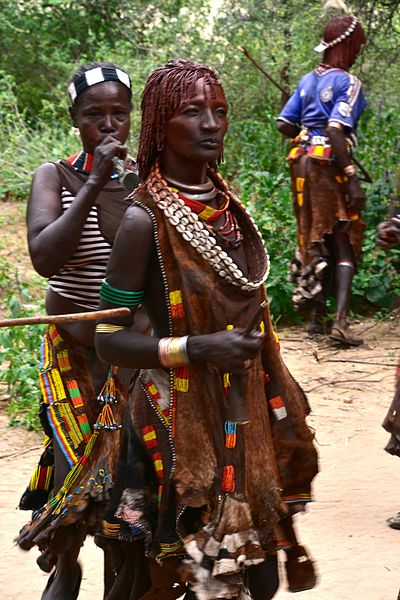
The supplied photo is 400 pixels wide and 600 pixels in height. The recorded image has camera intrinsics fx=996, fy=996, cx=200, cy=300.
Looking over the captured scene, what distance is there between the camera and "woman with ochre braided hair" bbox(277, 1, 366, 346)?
7176 mm

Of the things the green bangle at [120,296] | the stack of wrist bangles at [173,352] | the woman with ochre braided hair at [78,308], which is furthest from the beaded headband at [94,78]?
the stack of wrist bangles at [173,352]

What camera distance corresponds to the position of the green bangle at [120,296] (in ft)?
8.89

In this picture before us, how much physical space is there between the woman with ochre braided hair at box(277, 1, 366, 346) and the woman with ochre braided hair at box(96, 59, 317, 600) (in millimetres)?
4539

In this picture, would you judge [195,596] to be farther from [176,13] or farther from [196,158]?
[176,13]

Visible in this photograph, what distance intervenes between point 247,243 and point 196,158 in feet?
1.03

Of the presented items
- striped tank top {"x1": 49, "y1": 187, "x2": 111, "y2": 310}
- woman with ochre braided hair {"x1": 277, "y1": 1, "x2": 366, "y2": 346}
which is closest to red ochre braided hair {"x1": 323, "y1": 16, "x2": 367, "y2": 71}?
woman with ochre braided hair {"x1": 277, "y1": 1, "x2": 366, "y2": 346}

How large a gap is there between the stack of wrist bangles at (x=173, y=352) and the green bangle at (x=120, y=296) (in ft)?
0.50

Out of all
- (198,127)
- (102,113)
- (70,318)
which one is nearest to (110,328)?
(70,318)

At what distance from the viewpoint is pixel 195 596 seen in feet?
9.20

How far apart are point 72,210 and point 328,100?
4.41 metres

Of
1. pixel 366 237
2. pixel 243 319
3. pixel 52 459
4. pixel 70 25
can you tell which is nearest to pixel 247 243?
pixel 243 319

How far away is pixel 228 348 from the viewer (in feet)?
8.41

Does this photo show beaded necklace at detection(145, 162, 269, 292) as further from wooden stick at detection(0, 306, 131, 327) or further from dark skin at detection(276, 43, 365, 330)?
dark skin at detection(276, 43, 365, 330)

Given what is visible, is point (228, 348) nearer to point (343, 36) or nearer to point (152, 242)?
point (152, 242)
